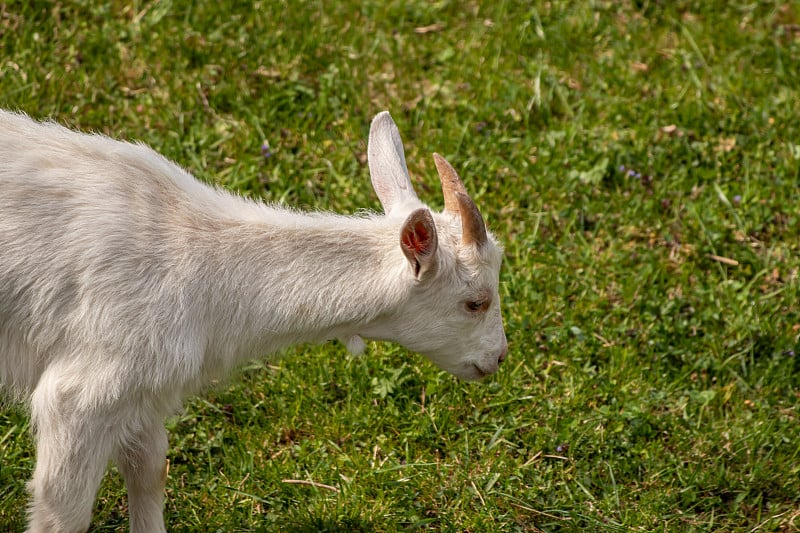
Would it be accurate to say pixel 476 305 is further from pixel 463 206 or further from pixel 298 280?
pixel 298 280

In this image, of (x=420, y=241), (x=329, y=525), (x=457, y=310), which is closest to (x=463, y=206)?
(x=420, y=241)

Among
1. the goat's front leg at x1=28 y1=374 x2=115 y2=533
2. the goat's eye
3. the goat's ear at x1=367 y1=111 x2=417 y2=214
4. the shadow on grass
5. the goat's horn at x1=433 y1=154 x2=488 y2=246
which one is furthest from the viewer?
the shadow on grass

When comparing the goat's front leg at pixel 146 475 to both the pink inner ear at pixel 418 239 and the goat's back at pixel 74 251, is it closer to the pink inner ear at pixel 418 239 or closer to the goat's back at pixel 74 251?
the goat's back at pixel 74 251

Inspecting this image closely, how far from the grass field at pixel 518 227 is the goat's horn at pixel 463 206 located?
3.92 feet

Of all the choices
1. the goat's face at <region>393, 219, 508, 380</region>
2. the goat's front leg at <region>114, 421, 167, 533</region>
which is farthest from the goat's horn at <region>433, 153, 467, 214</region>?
the goat's front leg at <region>114, 421, 167, 533</region>

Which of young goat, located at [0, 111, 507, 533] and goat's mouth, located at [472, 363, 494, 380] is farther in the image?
goat's mouth, located at [472, 363, 494, 380]

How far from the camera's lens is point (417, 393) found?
17.6 ft

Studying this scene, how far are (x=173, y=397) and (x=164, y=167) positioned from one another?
84cm

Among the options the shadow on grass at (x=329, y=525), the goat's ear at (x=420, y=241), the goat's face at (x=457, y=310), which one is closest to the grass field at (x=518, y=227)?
the shadow on grass at (x=329, y=525)

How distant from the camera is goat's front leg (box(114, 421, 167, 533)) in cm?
434

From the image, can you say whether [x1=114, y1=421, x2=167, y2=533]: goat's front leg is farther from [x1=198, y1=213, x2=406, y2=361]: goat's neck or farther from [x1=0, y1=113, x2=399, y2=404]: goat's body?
[x1=198, y1=213, x2=406, y2=361]: goat's neck

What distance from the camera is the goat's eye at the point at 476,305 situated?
4426 millimetres

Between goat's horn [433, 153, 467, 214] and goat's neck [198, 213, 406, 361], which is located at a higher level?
goat's horn [433, 153, 467, 214]

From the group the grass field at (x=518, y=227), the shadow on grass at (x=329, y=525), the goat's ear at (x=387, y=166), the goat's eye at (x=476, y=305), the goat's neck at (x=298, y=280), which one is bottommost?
the shadow on grass at (x=329, y=525)
